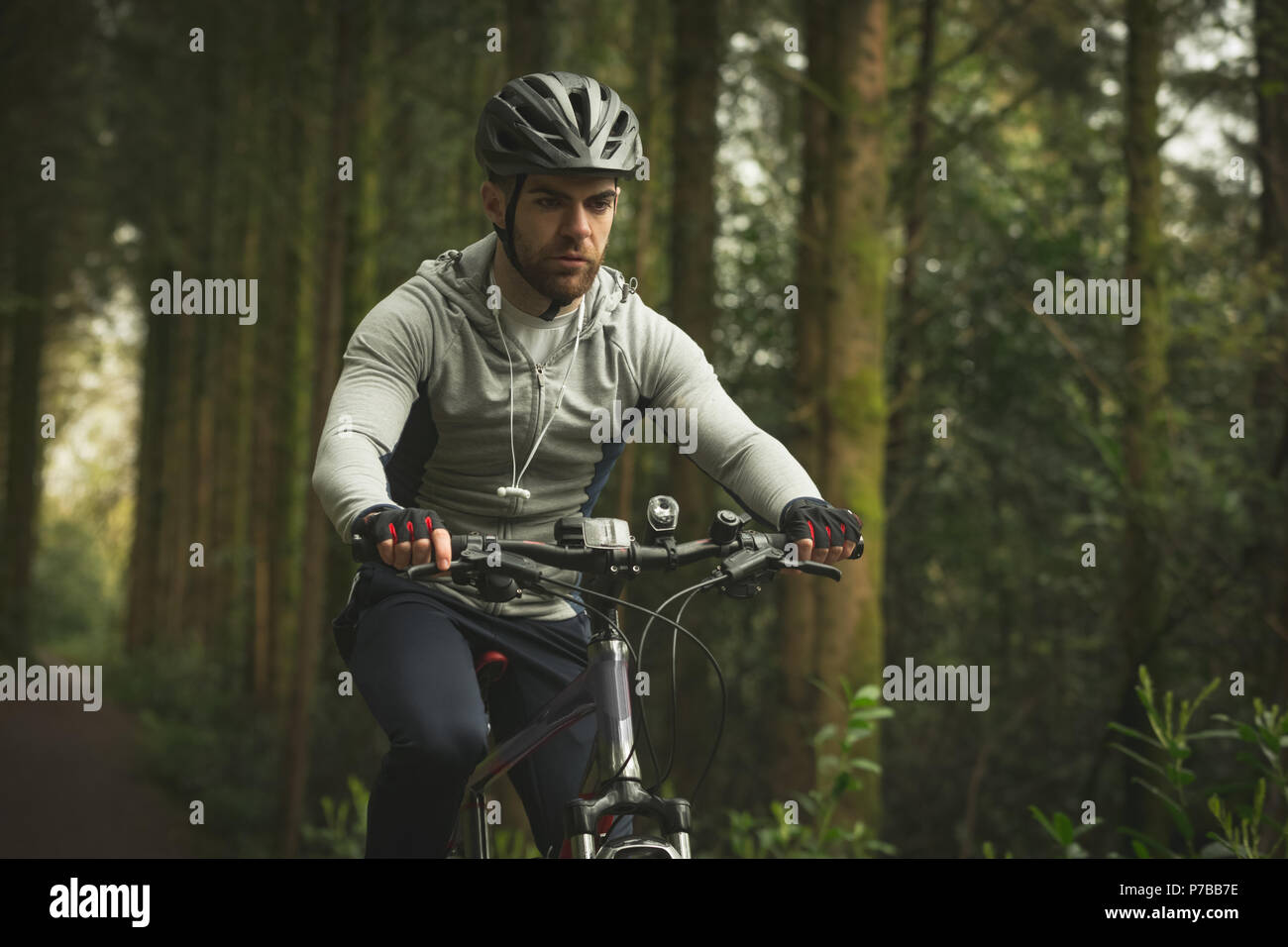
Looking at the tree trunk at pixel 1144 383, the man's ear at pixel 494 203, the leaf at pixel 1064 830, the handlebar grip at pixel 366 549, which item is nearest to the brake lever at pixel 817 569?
the handlebar grip at pixel 366 549

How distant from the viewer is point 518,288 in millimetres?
3963

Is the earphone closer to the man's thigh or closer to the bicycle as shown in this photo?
the man's thigh

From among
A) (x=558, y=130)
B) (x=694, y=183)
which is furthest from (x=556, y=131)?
(x=694, y=183)

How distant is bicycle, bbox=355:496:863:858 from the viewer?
302 cm

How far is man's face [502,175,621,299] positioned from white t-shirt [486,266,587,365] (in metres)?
0.18

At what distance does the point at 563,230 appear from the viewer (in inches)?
145

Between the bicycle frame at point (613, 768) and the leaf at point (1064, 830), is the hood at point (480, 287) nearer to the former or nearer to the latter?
the bicycle frame at point (613, 768)

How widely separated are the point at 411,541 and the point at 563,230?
109 cm

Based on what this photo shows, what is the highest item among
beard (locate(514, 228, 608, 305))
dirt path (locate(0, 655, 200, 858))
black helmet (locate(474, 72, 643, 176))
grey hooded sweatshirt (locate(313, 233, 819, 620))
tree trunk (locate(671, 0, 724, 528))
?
tree trunk (locate(671, 0, 724, 528))

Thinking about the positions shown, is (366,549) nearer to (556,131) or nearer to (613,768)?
(613,768)

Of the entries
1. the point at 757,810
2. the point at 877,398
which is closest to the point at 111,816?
the point at 757,810

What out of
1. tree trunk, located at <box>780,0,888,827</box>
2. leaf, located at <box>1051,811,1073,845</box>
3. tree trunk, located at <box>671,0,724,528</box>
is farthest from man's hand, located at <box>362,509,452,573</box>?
tree trunk, located at <box>671,0,724,528</box>

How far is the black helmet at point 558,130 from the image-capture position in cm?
358
